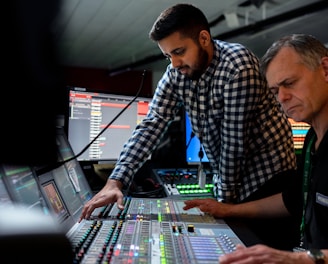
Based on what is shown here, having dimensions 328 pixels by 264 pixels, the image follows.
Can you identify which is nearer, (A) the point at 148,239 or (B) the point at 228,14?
(A) the point at 148,239

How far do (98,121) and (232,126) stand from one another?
29.5 inches

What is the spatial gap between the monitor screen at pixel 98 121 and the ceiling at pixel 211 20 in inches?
61.6

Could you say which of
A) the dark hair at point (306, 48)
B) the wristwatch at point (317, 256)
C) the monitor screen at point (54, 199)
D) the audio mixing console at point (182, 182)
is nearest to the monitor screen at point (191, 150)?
the audio mixing console at point (182, 182)

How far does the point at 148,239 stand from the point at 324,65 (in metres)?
0.72

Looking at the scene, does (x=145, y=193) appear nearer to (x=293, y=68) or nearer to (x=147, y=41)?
(x=293, y=68)

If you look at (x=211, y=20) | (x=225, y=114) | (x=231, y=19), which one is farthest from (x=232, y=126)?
(x=211, y=20)

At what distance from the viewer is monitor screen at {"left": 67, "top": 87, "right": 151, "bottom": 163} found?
1673mm

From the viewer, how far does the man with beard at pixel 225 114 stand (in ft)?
4.21

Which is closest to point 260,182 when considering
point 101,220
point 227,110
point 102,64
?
point 227,110

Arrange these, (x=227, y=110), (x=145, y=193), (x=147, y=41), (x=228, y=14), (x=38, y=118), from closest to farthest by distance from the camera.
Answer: (x=38, y=118), (x=227, y=110), (x=145, y=193), (x=228, y=14), (x=147, y=41)

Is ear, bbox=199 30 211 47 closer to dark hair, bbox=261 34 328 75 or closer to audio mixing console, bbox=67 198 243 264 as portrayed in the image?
dark hair, bbox=261 34 328 75

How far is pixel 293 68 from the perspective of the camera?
107cm

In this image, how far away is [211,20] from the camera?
5.01m

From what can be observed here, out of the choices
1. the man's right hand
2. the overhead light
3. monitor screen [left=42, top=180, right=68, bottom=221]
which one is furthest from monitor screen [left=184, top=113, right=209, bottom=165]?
the overhead light
